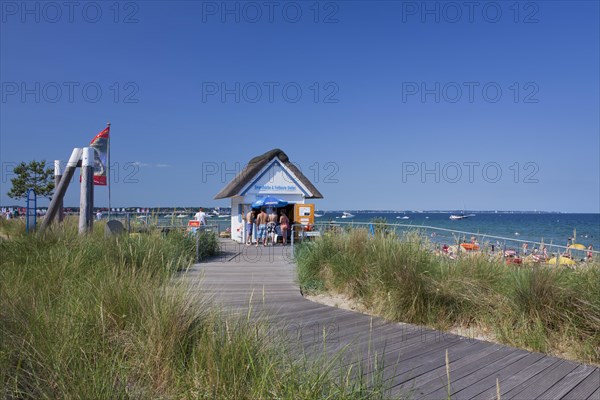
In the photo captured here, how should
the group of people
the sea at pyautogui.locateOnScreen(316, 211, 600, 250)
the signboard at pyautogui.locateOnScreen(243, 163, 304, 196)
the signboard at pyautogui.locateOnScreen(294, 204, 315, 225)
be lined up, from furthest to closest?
the signboard at pyautogui.locateOnScreen(243, 163, 304, 196), the signboard at pyautogui.locateOnScreen(294, 204, 315, 225), the group of people, the sea at pyautogui.locateOnScreen(316, 211, 600, 250)

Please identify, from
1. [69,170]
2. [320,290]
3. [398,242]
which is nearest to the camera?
[398,242]

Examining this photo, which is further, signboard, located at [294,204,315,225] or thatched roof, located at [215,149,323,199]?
thatched roof, located at [215,149,323,199]

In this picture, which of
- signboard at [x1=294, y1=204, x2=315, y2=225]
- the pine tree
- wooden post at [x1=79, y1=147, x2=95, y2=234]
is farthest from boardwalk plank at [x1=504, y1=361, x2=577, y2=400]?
the pine tree

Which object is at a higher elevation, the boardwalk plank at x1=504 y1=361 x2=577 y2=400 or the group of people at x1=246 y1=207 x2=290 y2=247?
the group of people at x1=246 y1=207 x2=290 y2=247

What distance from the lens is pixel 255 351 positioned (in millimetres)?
2752

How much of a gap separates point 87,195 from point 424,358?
35.2 ft

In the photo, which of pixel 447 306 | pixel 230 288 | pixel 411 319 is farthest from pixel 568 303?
pixel 230 288

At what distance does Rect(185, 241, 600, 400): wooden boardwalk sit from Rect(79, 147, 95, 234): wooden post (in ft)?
22.3

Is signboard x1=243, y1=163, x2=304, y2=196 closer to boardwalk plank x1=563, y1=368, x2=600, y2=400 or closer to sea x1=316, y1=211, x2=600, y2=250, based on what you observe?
sea x1=316, y1=211, x2=600, y2=250

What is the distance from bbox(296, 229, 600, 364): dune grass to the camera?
480 cm

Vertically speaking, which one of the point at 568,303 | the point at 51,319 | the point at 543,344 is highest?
the point at 51,319

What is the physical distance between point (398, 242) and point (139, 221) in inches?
347

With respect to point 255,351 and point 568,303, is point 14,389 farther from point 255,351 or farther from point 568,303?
point 568,303

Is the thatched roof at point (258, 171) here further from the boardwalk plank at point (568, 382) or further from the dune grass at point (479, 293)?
the boardwalk plank at point (568, 382)
